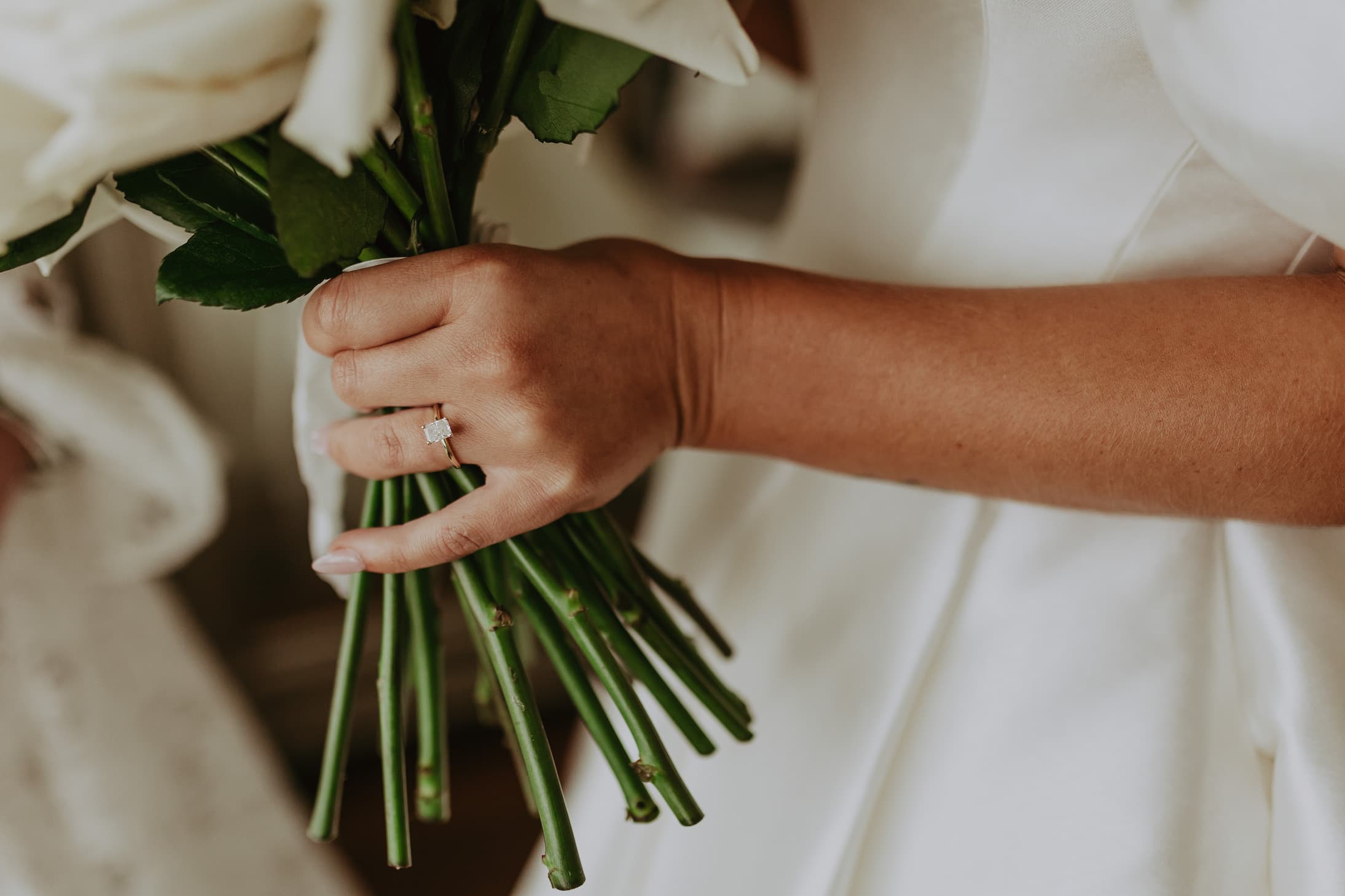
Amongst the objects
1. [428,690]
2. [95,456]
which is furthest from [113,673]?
[428,690]

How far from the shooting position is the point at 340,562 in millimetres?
563

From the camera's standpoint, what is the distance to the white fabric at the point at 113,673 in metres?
0.92

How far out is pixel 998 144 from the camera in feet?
2.05

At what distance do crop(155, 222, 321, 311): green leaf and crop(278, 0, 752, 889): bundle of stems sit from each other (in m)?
0.04

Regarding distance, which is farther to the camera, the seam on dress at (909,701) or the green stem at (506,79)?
the seam on dress at (909,701)

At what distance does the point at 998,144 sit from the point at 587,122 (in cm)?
31

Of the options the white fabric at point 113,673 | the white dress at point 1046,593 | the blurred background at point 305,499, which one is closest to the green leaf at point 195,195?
the white dress at point 1046,593

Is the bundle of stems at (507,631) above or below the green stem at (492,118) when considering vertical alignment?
below

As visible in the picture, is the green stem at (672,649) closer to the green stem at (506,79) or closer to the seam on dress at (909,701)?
the seam on dress at (909,701)

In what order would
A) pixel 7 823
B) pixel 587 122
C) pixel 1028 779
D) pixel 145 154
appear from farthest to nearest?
pixel 7 823, pixel 1028 779, pixel 587 122, pixel 145 154

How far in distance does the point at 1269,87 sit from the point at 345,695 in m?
0.63

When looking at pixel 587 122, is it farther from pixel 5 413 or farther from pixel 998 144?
pixel 5 413

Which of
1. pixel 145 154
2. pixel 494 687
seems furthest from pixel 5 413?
pixel 145 154

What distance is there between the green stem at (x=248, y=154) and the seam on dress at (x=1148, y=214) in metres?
0.51
